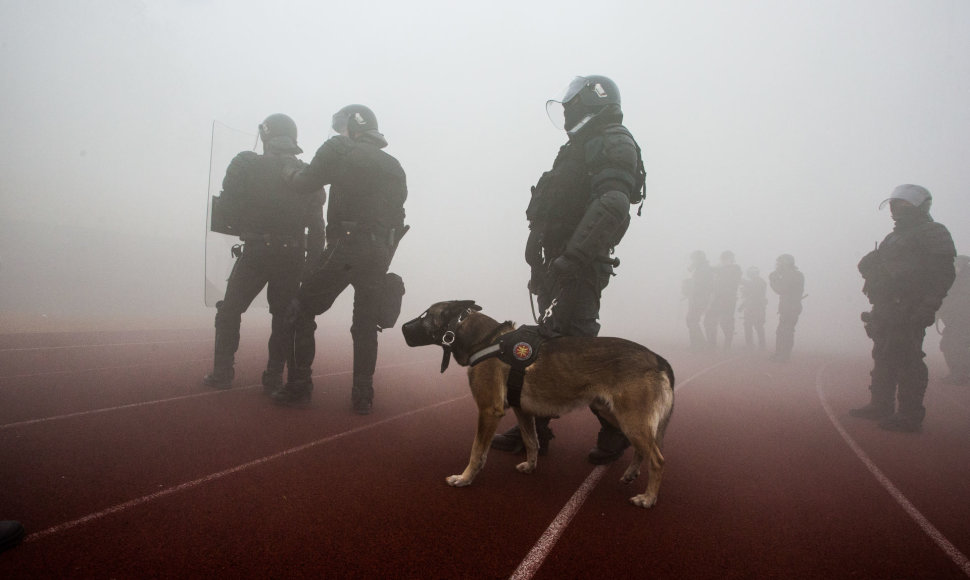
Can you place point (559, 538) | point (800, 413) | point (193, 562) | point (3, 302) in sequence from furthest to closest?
1. point (3, 302)
2. point (800, 413)
3. point (559, 538)
4. point (193, 562)

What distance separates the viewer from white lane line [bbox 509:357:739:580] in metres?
1.97

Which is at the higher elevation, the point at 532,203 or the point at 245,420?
the point at 532,203

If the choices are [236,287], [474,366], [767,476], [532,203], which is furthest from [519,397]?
[236,287]

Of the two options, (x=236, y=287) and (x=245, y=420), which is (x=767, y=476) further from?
(x=236, y=287)

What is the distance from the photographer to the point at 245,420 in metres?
4.01

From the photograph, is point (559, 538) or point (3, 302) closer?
point (559, 538)

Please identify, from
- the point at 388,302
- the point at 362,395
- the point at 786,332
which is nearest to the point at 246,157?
the point at 388,302

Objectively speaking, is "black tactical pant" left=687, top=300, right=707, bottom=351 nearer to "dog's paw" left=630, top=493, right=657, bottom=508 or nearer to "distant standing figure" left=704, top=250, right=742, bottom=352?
"distant standing figure" left=704, top=250, right=742, bottom=352

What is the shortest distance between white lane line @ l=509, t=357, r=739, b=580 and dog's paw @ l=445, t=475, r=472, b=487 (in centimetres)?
65

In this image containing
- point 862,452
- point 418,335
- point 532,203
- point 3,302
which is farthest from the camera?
point 3,302

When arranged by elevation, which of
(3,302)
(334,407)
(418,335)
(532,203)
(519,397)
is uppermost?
(532,203)

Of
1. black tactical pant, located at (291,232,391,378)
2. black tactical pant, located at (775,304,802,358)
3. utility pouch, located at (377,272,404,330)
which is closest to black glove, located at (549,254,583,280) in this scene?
utility pouch, located at (377,272,404,330)

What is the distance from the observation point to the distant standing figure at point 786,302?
13.4 m

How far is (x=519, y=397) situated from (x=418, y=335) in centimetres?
87
